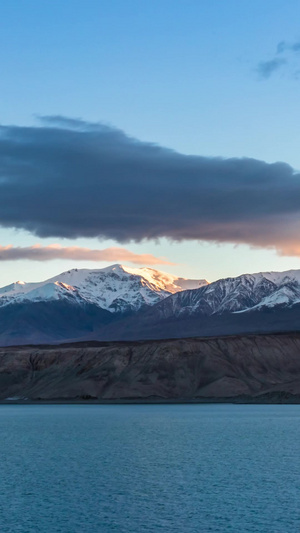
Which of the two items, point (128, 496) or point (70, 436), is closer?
point (128, 496)

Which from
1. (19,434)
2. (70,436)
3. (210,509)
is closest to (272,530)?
(210,509)

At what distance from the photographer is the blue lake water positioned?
5231 cm

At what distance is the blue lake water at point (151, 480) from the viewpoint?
2060 inches

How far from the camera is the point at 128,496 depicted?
6128 cm

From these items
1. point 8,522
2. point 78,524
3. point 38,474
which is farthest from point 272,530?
point 38,474

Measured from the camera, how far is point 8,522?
173 ft

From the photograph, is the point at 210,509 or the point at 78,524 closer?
the point at 78,524

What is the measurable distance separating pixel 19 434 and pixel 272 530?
252 feet

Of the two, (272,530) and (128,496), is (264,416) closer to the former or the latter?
(128,496)

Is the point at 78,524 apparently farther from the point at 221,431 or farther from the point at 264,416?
the point at 264,416

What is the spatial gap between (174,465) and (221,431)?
137ft

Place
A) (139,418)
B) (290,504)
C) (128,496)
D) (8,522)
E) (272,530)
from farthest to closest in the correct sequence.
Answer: (139,418) → (128,496) → (290,504) → (8,522) → (272,530)

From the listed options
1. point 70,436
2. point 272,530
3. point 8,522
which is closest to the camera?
point 272,530

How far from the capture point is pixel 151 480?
227ft
